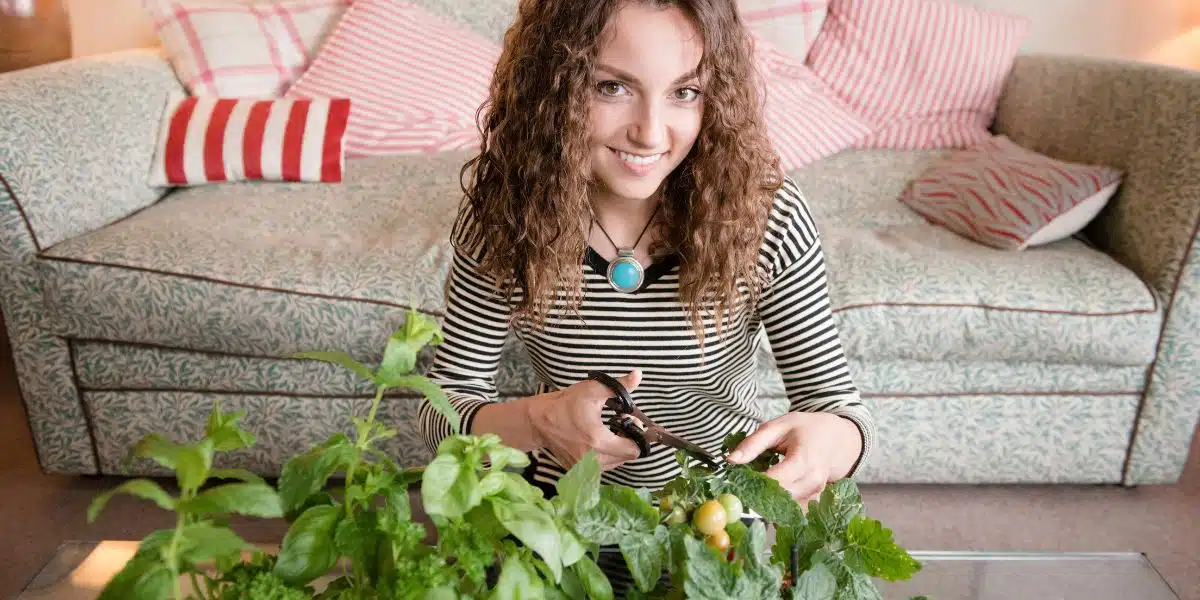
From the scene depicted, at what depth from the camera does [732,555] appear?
1.65ft

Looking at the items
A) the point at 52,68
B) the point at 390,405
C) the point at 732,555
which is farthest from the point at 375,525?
the point at 52,68

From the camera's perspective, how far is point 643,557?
460 mm

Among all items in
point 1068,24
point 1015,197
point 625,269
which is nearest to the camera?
point 625,269

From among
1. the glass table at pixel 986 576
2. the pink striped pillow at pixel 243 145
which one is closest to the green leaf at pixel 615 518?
the glass table at pixel 986 576

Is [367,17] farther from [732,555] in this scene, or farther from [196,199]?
[732,555]

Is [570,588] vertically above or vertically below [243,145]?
above

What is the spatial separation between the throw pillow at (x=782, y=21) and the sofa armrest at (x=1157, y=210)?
2.30 feet

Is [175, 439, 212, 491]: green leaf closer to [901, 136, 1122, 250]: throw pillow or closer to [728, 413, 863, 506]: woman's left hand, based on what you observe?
[728, 413, 863, 506]: woman's left hand

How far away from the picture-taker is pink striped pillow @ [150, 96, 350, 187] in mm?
1990

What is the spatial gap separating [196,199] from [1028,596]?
175cm

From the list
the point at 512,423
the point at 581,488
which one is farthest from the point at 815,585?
the point at 512,423

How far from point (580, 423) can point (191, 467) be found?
452 mm

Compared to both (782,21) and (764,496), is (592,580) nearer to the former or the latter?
(764,496)

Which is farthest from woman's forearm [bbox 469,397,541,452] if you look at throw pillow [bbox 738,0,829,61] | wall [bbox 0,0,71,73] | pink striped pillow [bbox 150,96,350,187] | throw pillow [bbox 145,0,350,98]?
wall [bbox 0,0,71,73]
